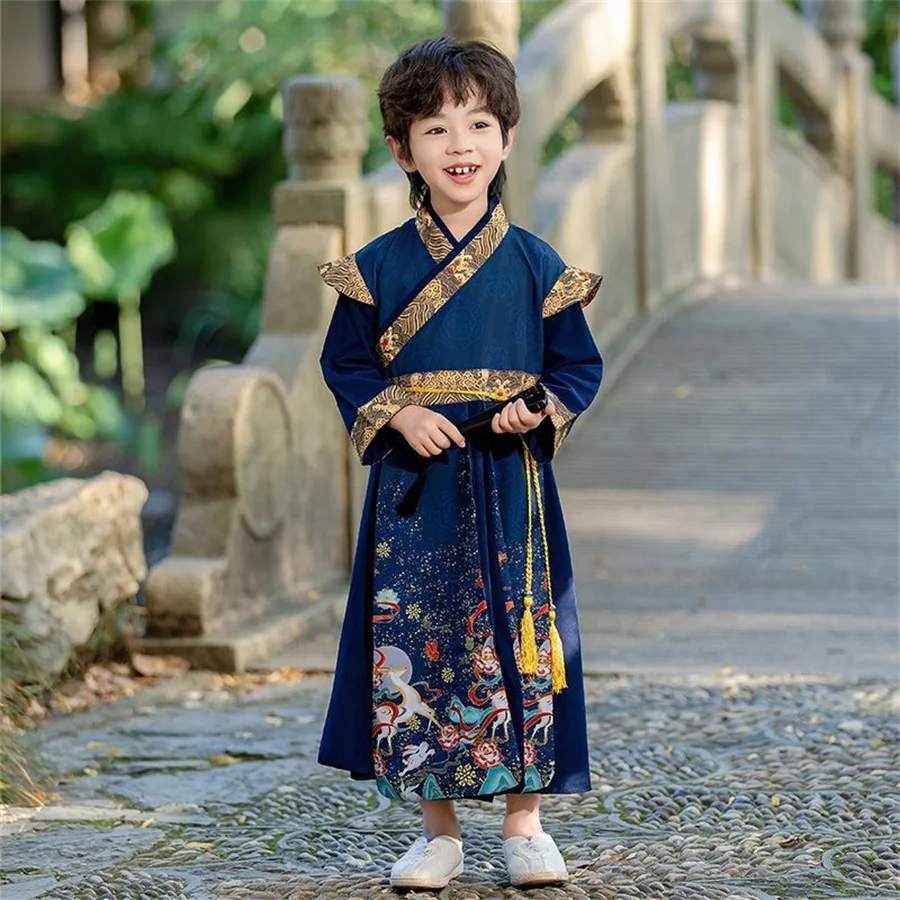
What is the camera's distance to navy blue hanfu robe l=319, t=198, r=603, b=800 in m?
3.65

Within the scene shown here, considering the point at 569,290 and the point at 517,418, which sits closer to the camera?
the point at 517,418

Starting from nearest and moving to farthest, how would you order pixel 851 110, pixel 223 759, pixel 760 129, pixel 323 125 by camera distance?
pixel 223 759
pixel 323 125
pixel 760 129
pixel 851 110

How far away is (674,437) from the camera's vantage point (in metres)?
8.05

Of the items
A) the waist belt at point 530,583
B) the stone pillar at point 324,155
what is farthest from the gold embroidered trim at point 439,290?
the stone pillar at point 324,155

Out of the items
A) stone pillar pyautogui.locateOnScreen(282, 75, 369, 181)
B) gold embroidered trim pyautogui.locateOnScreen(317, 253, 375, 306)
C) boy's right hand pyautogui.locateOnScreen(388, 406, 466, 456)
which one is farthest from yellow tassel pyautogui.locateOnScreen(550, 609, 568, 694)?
stone pillar pyautogui.locateOnScreen(282, 75, 369, 181)

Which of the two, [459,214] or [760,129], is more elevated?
[760,129]

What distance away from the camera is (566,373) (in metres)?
3.74

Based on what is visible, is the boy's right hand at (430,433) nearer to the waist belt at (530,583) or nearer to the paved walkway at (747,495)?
the waist belt at (530,583)

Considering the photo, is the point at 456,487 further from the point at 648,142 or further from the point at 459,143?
the point at 648,142

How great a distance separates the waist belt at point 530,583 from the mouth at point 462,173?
0.41 meters

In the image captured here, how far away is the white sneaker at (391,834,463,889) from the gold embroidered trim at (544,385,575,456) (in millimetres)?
813

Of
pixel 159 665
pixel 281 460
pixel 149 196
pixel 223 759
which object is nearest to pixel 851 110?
pixel 149 196

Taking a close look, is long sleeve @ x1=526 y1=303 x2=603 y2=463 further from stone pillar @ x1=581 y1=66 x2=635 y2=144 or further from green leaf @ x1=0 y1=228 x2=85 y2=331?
green leaf @ x1=0 y1=228 x2=85 y2=331

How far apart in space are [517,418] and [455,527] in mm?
259
